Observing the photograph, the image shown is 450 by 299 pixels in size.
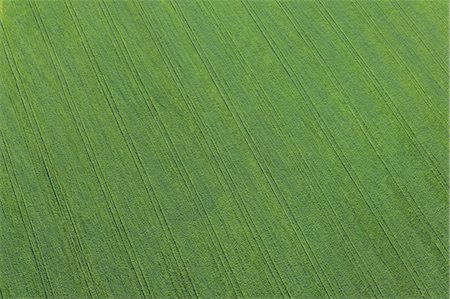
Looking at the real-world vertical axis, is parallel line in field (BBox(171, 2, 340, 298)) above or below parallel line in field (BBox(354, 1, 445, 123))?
below

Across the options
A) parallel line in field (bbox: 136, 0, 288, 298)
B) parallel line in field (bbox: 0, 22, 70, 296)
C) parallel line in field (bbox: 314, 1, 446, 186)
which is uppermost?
parallel line in field (bbox: 314, 1, 446, 186)

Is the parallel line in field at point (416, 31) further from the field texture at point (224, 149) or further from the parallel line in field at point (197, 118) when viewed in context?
Answer: the parallel line in field at point (197, 118)

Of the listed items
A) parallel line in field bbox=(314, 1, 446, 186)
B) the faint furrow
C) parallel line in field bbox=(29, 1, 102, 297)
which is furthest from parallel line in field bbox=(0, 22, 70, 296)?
parallel line in field bbox=(314, 1, 446, 186)

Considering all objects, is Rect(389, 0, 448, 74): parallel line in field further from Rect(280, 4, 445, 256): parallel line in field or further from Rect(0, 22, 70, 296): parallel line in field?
Rect(0, 22, 70, 296): parallel line in field

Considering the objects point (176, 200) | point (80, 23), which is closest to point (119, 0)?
point (80, 23)

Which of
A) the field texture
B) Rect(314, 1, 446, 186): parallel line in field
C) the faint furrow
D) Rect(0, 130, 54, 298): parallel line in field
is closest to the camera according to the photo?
Rect(0, 130, 54, 298): parallel line in field

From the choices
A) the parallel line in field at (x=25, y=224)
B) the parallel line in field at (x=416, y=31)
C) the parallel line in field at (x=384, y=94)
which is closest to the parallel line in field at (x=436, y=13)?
the parallel line in field at (x=416, y=31)

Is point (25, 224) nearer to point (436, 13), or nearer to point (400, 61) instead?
point (400, 61)
